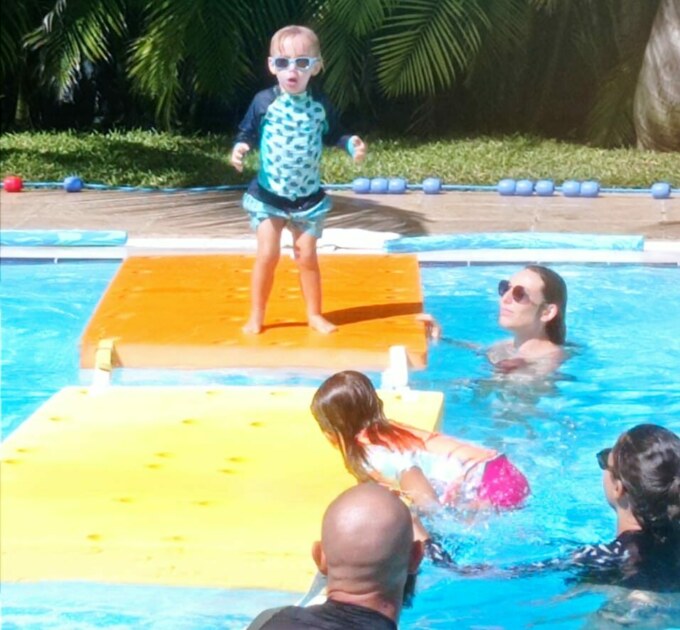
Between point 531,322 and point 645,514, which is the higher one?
point 645,514

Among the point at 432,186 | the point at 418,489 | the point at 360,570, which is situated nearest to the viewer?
the point at 360,570

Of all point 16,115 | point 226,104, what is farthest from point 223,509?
point 16,115

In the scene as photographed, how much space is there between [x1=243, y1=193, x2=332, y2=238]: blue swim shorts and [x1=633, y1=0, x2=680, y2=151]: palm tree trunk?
264 inches

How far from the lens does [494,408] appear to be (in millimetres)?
6090

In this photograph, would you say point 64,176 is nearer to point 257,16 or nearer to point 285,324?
point 257,16

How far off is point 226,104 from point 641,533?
35.6 feet

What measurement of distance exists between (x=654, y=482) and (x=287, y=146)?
9.27 ft

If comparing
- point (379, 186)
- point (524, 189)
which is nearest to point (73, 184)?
point (379, 186)

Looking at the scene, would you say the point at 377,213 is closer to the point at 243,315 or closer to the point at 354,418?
the point at 243,315

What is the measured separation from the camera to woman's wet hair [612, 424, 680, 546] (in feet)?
12.8

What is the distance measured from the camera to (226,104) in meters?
14.2

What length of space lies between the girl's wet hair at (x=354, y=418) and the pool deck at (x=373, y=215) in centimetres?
422

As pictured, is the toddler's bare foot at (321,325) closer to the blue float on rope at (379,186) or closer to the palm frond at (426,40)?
the blue float on rope at (379,186)

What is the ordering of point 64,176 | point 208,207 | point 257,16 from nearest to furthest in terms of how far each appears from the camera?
point 208,207, point 64,176, point 257,16
